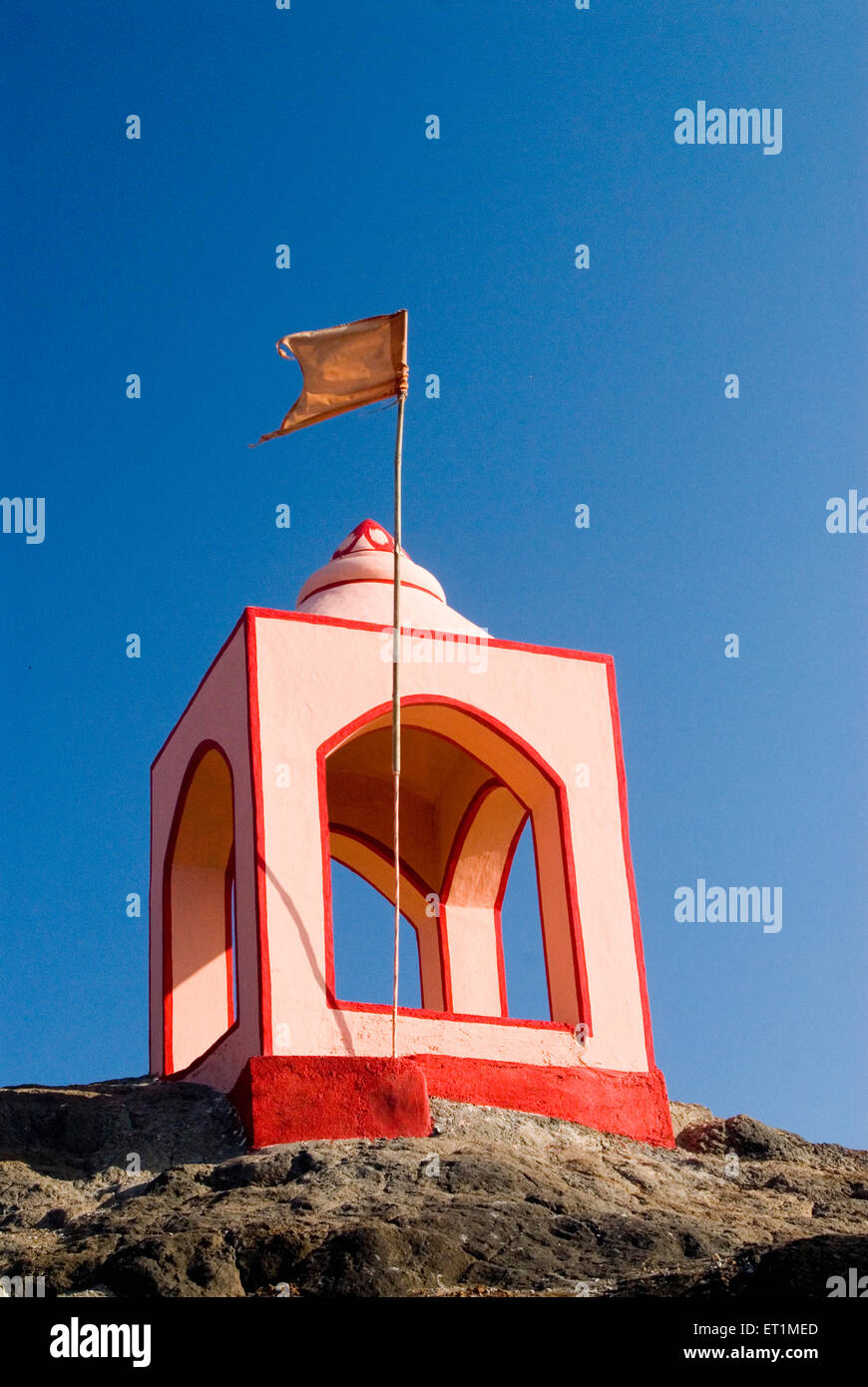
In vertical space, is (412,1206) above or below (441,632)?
below

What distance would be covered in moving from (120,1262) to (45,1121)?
11.3ft

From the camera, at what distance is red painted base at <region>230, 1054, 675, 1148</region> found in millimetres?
11602

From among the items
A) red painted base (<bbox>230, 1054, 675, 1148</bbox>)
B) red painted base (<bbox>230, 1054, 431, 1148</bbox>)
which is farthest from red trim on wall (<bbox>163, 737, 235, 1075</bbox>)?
red painted base (<bbox>230, 1054, 431, 1148</bbox>)

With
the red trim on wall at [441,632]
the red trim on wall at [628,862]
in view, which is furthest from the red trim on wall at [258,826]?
the red trim on wall at [628,862]

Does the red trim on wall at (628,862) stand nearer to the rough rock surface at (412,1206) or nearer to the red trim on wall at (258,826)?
the rough rock surface at (412,1206)

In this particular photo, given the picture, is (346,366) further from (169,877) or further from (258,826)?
(169,877)

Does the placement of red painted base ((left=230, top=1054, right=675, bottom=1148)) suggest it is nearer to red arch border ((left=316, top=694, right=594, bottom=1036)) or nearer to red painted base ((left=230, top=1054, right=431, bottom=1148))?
red painted base ((left=230, top=1054, right=431, bottom=1148))

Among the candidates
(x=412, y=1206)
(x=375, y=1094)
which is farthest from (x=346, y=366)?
(x=412, y=1206)

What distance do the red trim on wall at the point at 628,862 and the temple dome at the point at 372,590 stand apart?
141 centimetres

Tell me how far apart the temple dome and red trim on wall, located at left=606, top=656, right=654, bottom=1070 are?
141 centimetres

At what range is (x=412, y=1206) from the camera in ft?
31.6

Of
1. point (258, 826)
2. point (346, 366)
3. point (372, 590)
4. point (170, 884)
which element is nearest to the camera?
point (258, 826)

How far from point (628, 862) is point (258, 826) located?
3479mm
